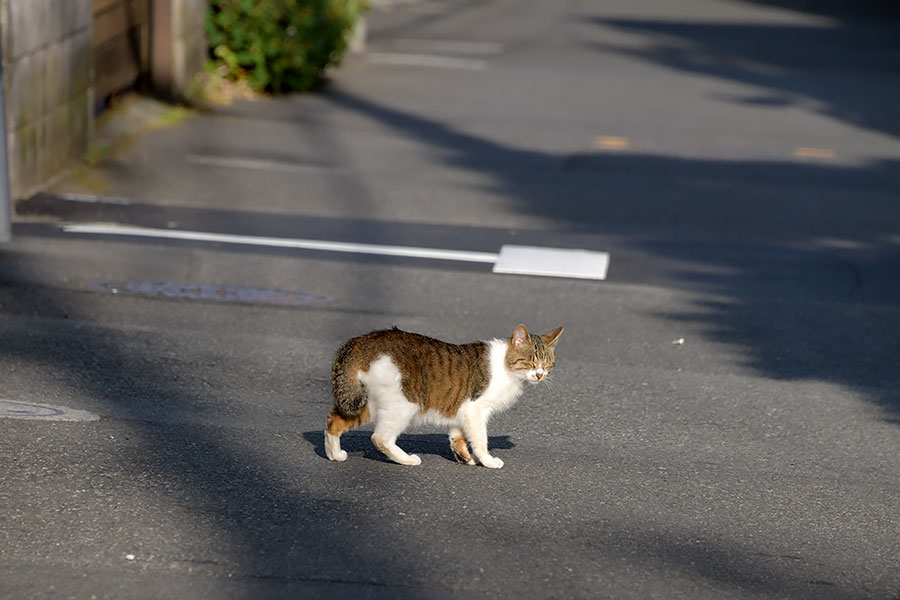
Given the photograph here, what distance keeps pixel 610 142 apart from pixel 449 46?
824cm

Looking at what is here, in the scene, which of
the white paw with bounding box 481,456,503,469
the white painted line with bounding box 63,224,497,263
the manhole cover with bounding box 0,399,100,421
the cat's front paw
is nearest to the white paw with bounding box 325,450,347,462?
the cat's front paw

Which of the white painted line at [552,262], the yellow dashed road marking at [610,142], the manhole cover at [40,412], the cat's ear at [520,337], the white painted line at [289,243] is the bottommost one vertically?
the yellow dashed road marking at [610,142]

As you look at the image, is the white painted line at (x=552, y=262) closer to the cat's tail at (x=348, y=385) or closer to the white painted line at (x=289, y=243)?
the white painted line at (x=289, y=243)

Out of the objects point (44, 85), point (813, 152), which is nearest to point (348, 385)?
point (44, 85)

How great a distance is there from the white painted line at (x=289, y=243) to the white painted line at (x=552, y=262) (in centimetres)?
20

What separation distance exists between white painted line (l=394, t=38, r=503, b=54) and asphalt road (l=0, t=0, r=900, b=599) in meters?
4.52

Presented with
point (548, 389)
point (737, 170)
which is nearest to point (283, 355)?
point (548, 389)

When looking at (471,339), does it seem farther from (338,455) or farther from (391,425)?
(391,425)

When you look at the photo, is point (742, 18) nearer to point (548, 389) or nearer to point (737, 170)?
point (737, 170)

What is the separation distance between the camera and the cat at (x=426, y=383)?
220 inches

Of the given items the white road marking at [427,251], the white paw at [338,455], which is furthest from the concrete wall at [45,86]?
the white paw at [338,455]

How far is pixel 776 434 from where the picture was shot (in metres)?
7.03

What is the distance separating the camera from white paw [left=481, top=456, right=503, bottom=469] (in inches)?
237

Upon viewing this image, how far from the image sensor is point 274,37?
16750 millimetres
